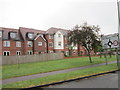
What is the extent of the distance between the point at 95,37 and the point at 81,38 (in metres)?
2.21

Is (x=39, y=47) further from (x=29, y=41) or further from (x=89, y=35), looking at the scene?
(x=89, y=35)

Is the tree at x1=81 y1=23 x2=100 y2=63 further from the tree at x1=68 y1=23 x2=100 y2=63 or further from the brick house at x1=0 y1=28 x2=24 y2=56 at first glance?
the brick house at x1=0 y1=28 x2=24 y2=56

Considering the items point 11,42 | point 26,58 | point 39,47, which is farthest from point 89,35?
point 11,42

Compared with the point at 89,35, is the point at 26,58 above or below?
below

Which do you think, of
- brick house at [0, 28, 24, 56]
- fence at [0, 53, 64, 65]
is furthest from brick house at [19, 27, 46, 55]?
fence at [0, 53, 64, 65]

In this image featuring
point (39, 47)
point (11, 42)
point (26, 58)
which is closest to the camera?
point (26, 58)

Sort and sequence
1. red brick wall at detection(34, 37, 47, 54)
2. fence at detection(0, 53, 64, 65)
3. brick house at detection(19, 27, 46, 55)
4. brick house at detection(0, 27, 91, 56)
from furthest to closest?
1. red brick wall at detection(34, 37, 47, 54)
2. brick house at detection(19, 27, 46, 55)
3. brick house at detection(0, 27, 91, 56)
4. fence at detection(0, 53, 64, 65)

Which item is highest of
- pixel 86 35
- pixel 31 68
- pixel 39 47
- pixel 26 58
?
pixel 86 35

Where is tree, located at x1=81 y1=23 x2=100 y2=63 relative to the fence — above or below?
above

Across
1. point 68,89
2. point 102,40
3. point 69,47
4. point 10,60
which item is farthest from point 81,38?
point 69,47

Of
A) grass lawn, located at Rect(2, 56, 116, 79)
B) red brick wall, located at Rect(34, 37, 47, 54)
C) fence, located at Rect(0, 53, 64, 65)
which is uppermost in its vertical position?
red brick wall, located at Rect(34, 37, 47, 54)

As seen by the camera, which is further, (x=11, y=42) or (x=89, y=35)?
(x=11, y=42)

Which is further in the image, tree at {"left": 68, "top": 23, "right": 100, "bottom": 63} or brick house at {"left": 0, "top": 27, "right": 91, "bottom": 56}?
brick house at {"left": 0, "top": 27, "right": 91, "bottom": 56}

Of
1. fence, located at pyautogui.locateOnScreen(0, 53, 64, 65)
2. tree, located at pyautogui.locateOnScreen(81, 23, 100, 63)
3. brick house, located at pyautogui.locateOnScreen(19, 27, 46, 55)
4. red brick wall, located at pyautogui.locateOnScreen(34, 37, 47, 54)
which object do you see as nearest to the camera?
tree, located at pyautogui.locateOnScreen(81, 23, 100, 63)
